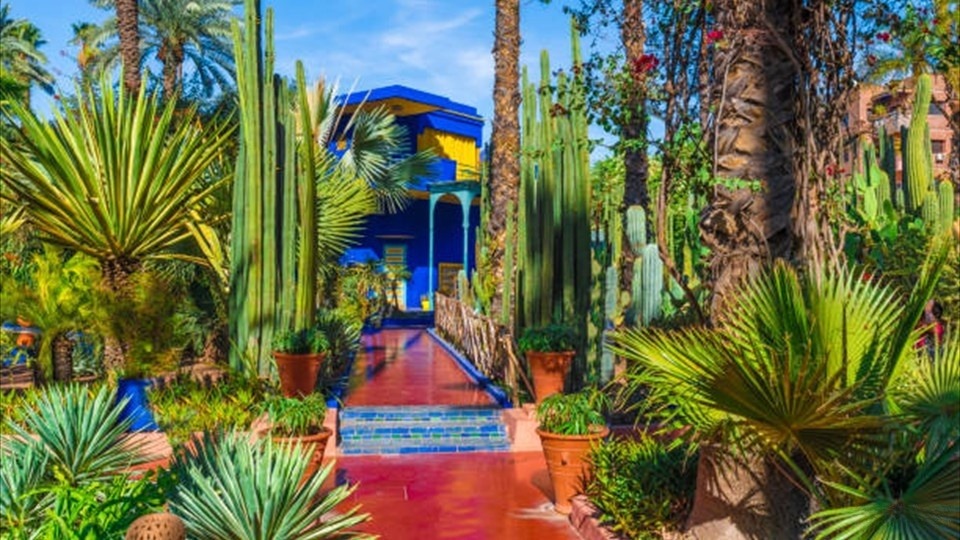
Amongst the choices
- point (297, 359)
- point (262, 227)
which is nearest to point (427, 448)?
point (297, 359)

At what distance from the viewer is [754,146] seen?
460cm

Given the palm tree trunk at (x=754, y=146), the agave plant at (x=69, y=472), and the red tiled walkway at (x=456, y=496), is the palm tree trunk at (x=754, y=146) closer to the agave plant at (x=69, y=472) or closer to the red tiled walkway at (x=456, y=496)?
the red tiled walkway at (x=456, y=496)

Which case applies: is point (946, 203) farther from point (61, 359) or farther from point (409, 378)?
point (61, 359)

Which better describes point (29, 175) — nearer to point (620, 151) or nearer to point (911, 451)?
point (620, 151)

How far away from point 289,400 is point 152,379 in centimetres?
279

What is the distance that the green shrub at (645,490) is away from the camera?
4.97 meters

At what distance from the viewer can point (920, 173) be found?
1373cm

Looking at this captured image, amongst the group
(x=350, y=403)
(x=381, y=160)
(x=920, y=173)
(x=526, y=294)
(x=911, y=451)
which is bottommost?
(x=350, y=403)

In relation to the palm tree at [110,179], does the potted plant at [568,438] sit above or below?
below

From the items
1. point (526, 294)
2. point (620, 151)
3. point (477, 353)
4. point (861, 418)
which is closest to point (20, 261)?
point (477, 353)

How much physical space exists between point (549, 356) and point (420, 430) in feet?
5.51

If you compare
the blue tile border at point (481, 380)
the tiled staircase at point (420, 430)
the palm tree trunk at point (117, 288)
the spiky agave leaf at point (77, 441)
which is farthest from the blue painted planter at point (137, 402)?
the blue tile border at point (481, 380)

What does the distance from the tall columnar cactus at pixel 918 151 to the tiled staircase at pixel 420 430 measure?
339 inches

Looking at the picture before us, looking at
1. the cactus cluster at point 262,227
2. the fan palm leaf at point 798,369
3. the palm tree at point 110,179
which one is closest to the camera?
the fan palm leaf at point 798,369
